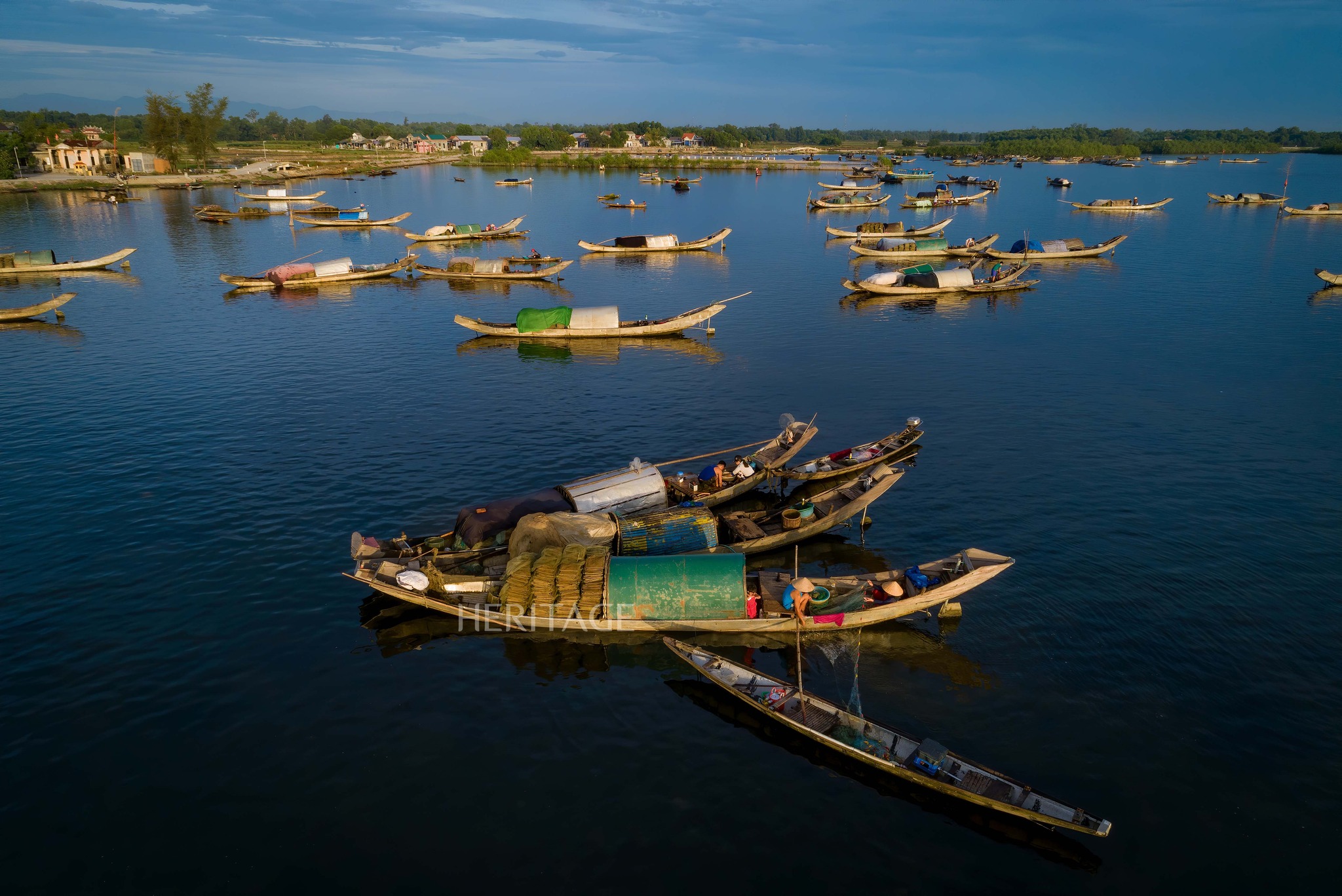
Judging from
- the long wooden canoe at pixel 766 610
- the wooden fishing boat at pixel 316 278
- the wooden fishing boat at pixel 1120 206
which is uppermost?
the wooden fishing boat at pixel 1120 206

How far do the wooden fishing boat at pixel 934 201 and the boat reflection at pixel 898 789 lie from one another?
114 metres

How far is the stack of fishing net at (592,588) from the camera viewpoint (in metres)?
20.2

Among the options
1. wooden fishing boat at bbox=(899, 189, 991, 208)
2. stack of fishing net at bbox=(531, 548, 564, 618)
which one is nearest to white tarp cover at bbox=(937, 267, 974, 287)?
stack of fishing net at bbox=(531, 548, 564, 618)

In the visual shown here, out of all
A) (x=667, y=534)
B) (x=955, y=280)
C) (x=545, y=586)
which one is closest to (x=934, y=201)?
(x=955, y=280)

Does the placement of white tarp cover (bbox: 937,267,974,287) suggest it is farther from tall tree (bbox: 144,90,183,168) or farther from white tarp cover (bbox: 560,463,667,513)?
tall tree (bbox: 144,90,183,168)

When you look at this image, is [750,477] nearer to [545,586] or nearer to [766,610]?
[766,610]

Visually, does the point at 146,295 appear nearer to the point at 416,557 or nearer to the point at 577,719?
the point at 416,557

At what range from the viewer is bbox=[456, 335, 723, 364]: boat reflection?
47219 mm

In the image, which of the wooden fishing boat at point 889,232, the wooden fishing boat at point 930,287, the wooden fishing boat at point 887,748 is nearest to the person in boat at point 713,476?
the wooden fishing boat at point 887,748

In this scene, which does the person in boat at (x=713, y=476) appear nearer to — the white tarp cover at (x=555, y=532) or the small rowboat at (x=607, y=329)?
the white tarp cover at (x=555, y=532)

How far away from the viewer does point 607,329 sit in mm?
49438

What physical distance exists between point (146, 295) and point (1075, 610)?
68.5 m

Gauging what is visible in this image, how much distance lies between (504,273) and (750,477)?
4806 centimetres

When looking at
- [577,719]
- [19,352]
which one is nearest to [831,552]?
[577,719]
